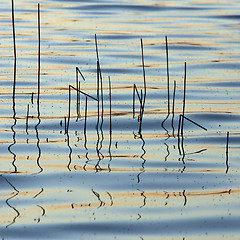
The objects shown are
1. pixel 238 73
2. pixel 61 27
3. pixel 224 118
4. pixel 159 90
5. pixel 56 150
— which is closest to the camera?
pixel 56 150

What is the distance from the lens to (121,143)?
6348mm

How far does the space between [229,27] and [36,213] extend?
9033 millimetres

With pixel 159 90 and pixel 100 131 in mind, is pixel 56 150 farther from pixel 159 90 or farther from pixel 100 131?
pixel 159 90

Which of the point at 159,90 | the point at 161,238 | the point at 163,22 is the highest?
the point at 163,22

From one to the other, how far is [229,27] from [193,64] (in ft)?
11.1

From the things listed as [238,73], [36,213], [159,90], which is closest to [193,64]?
[238,73]

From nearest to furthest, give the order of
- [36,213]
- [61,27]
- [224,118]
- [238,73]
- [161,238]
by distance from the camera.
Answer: [161,238] < [36,213] < [224,118] < [238,73] < [61,27]

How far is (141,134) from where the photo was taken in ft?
21.9

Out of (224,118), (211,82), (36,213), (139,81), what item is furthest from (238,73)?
(36,213)

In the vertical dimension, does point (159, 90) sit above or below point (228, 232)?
above

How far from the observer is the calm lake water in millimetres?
4574

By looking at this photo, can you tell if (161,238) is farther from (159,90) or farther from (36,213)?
(159,90)

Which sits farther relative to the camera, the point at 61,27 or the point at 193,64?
the point at 61,27

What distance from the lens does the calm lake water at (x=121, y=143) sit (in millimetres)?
4574
